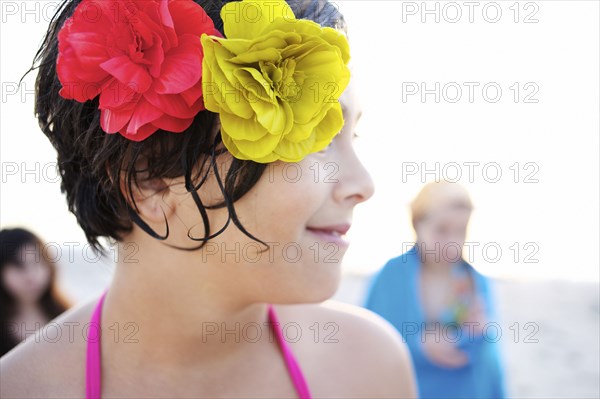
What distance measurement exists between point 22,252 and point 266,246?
2656 mm

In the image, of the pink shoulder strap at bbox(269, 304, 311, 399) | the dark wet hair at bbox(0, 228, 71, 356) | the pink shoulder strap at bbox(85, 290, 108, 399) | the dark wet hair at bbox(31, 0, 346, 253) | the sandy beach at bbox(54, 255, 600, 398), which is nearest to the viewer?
the dark wet hair at bbox(31, 0, 346, 253)

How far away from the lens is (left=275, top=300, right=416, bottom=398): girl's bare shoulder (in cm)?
Result: 197

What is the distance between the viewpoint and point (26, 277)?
12.5 feet

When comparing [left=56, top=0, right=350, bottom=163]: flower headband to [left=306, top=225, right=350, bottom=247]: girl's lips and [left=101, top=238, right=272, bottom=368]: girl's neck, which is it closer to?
[left=306, top=225, right=350, bottom=247]: girl's lips

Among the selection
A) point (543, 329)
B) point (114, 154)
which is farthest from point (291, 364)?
point (543, 329)

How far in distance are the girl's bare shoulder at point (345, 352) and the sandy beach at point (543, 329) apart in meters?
2.54

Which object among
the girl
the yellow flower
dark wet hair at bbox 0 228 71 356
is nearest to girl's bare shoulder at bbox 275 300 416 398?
the girl

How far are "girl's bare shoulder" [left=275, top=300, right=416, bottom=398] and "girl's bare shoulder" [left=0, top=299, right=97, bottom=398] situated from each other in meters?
0.62

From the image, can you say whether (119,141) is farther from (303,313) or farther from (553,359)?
(553,359)

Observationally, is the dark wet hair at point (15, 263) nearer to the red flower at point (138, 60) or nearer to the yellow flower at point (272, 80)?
the red flower at point (138, 60)

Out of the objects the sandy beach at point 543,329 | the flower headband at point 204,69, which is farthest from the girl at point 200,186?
the sandy beach at point 543,329

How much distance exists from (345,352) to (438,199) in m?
1.92

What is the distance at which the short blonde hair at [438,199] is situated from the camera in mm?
3727

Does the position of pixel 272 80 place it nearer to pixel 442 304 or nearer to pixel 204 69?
pixel 204 69
